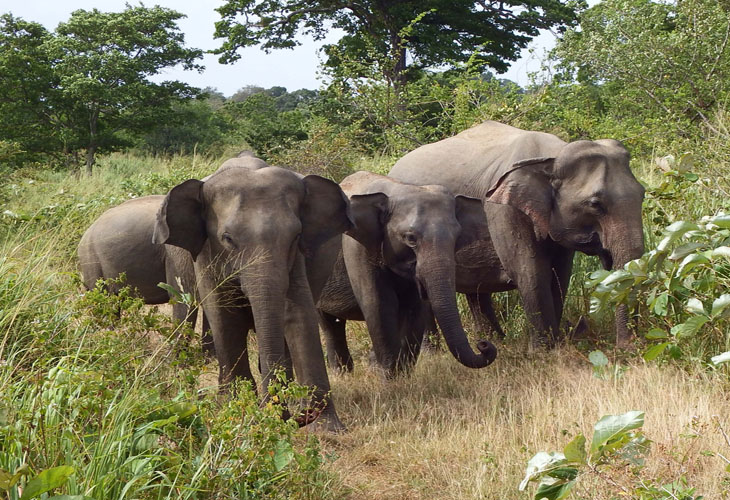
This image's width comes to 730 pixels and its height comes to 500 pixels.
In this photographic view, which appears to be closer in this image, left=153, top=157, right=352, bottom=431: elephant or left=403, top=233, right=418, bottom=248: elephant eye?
left=153, top=157, right=352, bottom=431: elephant

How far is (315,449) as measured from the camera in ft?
13.8

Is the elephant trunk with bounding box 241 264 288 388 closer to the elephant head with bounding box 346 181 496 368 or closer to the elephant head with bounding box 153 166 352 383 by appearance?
the elephant head with bounding box 153 166 352 383

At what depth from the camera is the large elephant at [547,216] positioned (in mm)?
6836

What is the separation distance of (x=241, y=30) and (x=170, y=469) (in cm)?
2557

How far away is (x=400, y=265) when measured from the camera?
271 inches

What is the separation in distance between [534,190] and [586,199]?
1.50 ft

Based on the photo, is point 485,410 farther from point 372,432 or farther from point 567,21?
point 567,21

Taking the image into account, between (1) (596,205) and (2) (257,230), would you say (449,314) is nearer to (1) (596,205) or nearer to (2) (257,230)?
(1) (596,205)

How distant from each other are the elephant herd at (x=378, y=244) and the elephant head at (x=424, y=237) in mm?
11

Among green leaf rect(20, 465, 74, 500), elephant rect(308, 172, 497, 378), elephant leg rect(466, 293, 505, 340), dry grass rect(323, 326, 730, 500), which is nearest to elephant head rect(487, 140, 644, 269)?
elephant rect(308, 172, 497, 378)

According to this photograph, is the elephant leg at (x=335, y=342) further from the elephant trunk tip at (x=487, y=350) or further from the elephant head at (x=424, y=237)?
the elephant trunk tip at (x=487, y=350)

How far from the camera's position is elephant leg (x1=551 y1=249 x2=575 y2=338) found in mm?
7742

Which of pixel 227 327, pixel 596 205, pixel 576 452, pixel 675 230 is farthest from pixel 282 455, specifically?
pixel 596 205

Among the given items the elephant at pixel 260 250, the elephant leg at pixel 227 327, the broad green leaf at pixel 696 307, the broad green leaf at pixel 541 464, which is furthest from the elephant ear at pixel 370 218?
the broad green leaf at pixel 541 464
